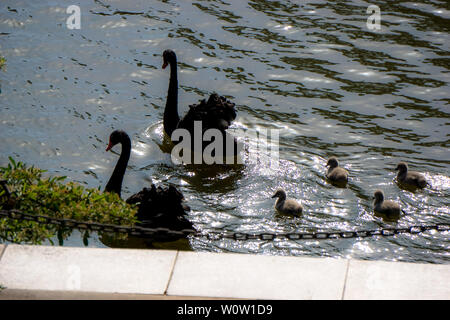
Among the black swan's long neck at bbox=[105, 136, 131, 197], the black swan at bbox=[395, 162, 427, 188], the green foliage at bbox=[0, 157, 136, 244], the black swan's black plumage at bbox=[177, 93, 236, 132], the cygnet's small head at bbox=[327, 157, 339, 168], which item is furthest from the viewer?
the black swan's black plumage at bbox=[177, 93, 236, 132]

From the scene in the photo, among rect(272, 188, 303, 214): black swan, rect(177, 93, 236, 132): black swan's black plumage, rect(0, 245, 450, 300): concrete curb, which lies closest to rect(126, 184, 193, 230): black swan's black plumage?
rect(272, 188, 303, 214): black swan

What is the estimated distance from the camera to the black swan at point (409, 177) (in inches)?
328

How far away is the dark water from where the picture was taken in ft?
26.3

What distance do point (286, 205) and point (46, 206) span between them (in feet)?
9.71

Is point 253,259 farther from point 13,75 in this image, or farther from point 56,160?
point 13,75

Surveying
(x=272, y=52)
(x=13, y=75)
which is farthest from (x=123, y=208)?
(x=272, y=52)

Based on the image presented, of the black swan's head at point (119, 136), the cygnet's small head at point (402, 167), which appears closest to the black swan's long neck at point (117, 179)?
the black swan's head at point (119, 136)

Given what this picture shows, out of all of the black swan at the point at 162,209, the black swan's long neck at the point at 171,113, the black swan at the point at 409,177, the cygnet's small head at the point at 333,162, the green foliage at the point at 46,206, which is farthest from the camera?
the black swan's long neck at the point at 171,113

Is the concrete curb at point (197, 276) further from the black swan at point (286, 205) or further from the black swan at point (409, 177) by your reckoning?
the black swan at point (409, 177)

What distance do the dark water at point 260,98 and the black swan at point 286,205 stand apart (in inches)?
4.1

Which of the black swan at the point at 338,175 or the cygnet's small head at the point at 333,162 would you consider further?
the cygnet's small head at the point at 333,162

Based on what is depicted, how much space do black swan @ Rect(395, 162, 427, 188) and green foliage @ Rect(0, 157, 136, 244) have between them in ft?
12.4

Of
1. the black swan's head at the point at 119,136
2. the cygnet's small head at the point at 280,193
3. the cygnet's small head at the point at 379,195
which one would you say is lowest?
the cygnet's small head at the point at 280,193

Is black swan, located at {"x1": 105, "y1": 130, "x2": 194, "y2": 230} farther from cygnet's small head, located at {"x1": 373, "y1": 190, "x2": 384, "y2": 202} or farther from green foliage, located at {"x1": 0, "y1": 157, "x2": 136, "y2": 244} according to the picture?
cygnet's small head, located at {"x1": 373, "y1": 190, "x2": 384, "y2": 202}
